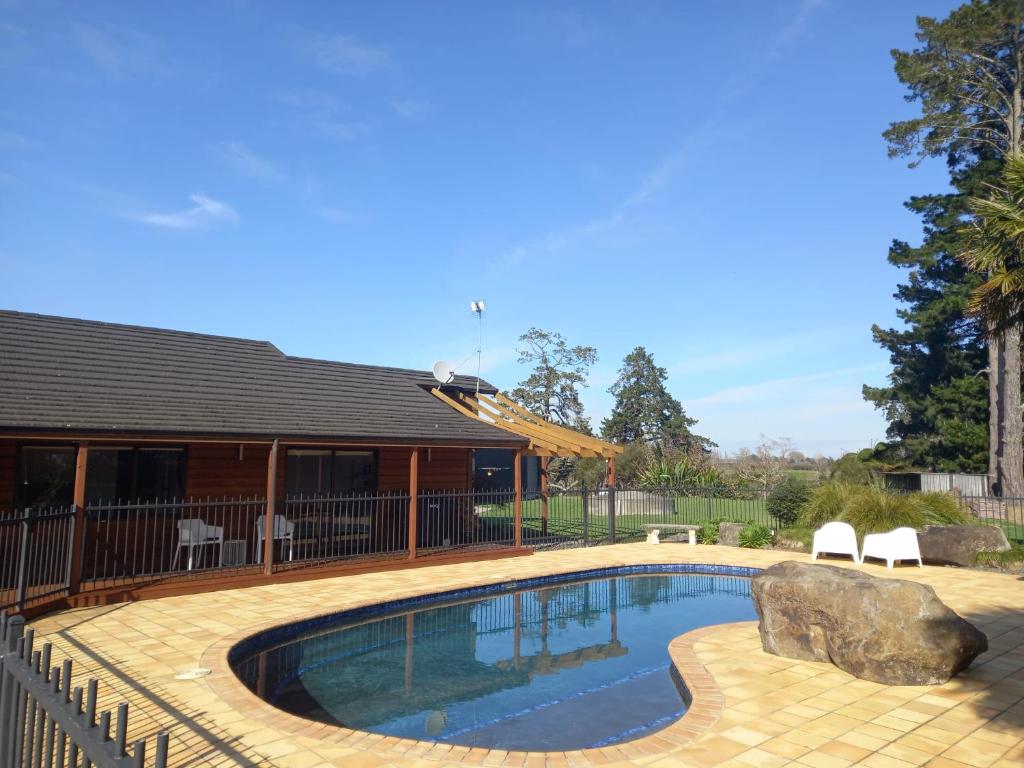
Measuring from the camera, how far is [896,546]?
1334cm

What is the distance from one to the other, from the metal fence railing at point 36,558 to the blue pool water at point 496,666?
3450 mm

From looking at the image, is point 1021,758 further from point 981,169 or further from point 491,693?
point 981,169

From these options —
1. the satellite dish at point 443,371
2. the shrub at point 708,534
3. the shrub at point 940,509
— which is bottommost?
the shrub at point 708,534

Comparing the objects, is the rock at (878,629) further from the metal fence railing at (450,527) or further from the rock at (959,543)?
the metal fence railing at (450,527)

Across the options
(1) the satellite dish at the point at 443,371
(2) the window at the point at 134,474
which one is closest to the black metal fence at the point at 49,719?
(2) the window at the point at 134,474

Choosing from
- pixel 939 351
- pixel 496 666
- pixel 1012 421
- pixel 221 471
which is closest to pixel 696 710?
pixel 496 666

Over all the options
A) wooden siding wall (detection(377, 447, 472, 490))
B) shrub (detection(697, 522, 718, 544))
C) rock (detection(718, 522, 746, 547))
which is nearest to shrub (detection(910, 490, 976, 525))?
rock (detection(718, 522, 746, 547))

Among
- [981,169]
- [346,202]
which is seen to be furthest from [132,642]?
[981,169]

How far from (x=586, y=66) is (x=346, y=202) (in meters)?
7.90

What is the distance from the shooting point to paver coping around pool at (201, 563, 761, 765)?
4945 millimetres

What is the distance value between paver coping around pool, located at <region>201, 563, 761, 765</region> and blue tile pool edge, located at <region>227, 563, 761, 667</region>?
14 mm

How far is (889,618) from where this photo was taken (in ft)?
21.4

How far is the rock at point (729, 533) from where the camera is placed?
17844 millimetres

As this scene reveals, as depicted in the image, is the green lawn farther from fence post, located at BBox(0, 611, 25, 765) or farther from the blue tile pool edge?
fence post, located at BBox(0, 611, 25, 765)
